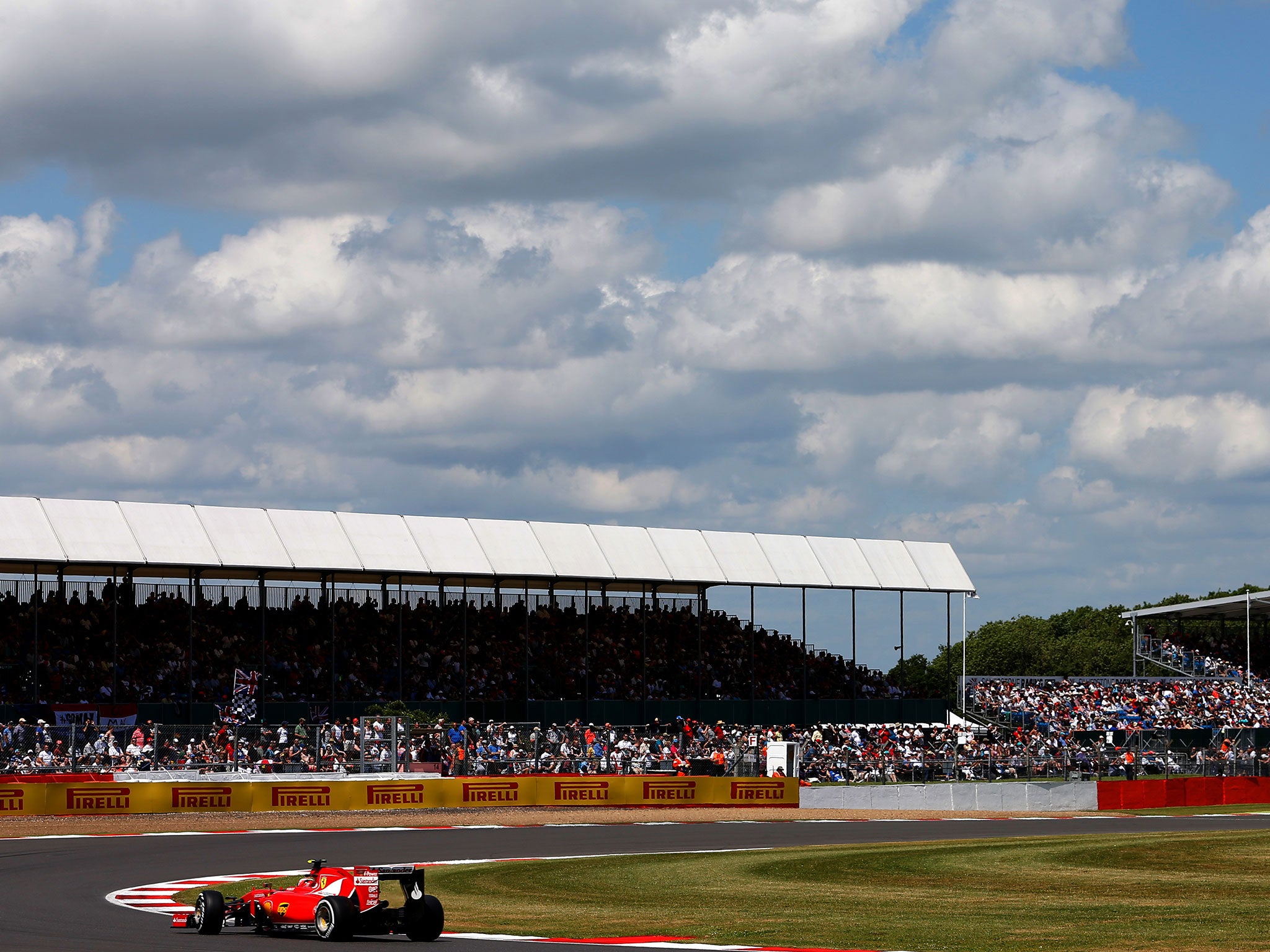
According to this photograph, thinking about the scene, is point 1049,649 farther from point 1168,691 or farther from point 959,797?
point 959,797

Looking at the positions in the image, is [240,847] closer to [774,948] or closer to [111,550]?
[774,948]

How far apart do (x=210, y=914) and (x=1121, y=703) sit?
2073 inches

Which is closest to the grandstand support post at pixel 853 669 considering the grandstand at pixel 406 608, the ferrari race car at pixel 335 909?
the grandstand at pixel 406 608

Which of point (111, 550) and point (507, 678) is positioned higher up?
point (111, 550)

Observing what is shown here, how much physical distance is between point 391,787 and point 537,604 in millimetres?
21667

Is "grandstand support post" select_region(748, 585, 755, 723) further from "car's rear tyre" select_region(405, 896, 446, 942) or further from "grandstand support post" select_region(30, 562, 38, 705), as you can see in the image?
"car's rear tyre" select_region(405, 896, 446, 942)

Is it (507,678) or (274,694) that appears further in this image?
(507,678)

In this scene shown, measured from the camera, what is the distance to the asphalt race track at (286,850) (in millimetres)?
15008

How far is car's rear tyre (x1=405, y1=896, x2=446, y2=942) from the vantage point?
46.8ft

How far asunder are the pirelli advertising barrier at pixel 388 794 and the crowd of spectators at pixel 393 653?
891 cm

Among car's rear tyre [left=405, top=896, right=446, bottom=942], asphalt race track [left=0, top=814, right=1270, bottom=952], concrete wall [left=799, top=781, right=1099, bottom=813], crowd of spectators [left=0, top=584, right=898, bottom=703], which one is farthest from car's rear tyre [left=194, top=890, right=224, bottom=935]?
crowd of spectators [left=0, top=584, right=898, bottom=703]

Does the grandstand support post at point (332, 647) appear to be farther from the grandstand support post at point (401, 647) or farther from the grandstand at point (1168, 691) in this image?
the grandstand at point (1168, 691)

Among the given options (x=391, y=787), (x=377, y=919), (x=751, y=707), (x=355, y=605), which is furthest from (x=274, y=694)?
(x=377, y=919)

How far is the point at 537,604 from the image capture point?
59719 millimetres
